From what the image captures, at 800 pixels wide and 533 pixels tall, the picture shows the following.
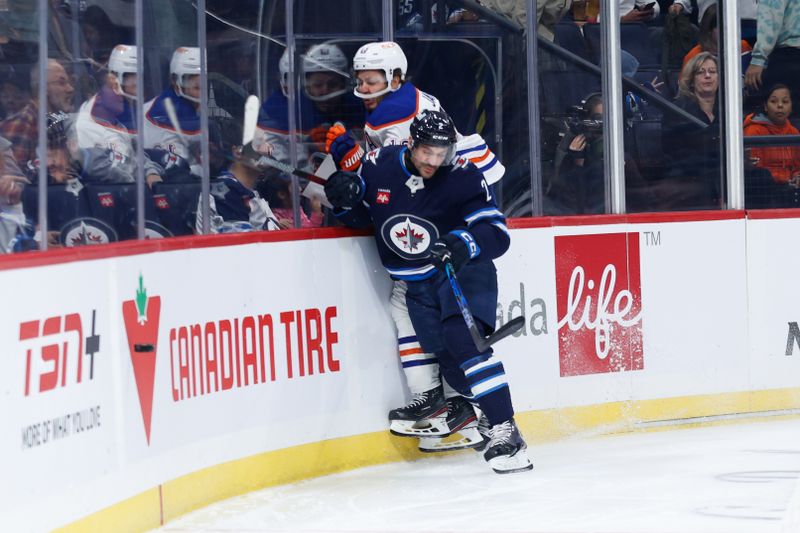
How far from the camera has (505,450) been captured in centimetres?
506

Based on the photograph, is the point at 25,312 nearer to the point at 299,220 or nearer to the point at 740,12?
the point at 299,220

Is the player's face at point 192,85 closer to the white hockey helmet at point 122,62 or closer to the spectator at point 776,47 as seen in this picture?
the white hockey helmet at point 122,62

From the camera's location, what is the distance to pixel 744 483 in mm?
4809

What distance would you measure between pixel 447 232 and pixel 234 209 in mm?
765

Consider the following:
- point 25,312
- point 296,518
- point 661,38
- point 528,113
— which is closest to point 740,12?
point 661,38

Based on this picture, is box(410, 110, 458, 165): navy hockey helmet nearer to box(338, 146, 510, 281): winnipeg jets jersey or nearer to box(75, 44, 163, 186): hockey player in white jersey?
box(338, 146, 510, 281): winnipeg jets jersey

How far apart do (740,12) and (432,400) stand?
7.86ft

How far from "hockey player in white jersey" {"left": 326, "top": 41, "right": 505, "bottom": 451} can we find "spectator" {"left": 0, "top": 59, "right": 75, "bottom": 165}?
4.08 feet

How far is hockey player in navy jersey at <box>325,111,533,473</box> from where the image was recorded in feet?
16.5

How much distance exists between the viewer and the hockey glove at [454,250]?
16.1 feet

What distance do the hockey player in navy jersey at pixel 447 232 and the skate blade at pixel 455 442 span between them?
1.03ft

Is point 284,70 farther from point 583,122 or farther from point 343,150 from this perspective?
point 583,122


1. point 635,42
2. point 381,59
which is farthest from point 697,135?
point 381,59

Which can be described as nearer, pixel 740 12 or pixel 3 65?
pixel 3 65
